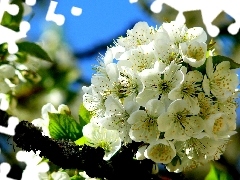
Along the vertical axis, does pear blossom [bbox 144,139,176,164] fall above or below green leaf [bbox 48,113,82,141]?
above

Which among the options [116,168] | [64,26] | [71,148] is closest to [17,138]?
[71,148]

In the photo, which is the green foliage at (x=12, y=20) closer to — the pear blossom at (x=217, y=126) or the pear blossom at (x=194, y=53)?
the pear blossom at (x=194, y=53)

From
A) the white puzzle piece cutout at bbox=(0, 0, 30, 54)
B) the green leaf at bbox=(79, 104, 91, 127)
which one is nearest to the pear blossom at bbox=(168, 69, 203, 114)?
the green leaf at bbox=(79, 104, 91, 127)

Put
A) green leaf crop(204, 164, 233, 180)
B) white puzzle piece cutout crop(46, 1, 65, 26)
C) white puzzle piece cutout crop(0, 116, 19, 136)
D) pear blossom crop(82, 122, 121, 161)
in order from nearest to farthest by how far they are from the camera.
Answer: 1. white puzzle piece cutout crop(0, 116, 19, 136)
2. pear blossom crop(82, 122, 121, 161)
3. white puzzle piece cutout crop(46, 1, 65, 26)
4. green leaf crop(204, 164, 233, 180)

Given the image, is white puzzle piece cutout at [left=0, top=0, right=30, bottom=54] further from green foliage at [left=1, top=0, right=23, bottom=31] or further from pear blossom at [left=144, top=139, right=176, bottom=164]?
pear blossom at [left=144, top=139, right=176, bottom=164]

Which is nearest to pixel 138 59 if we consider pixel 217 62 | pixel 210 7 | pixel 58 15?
pixel 217 62

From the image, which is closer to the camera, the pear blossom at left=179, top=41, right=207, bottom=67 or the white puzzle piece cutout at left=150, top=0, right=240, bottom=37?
the pear blossom at left=179, top=41, right=207, bottom=67

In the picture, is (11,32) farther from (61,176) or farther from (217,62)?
(217,62)
